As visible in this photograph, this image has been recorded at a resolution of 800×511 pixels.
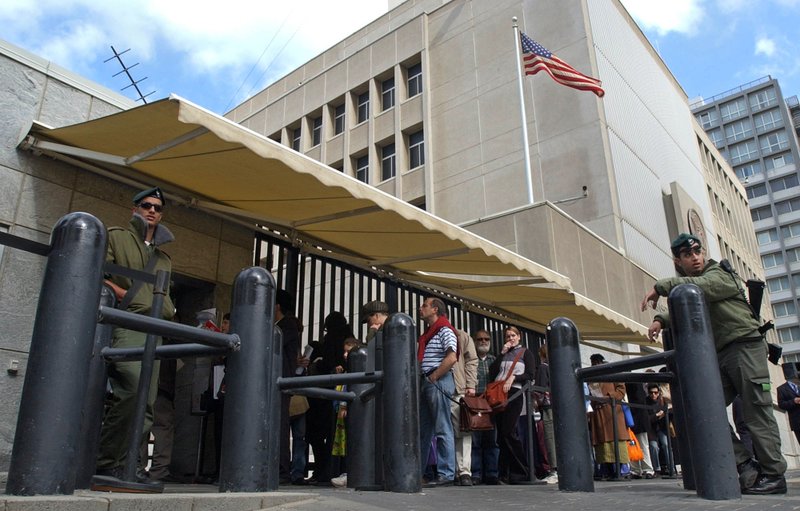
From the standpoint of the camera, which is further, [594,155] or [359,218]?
[594,155]

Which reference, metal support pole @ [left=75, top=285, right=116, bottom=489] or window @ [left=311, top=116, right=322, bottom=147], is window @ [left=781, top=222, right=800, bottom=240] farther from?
metal support pole @ [left=75, top=285, right=116, bottom=489]

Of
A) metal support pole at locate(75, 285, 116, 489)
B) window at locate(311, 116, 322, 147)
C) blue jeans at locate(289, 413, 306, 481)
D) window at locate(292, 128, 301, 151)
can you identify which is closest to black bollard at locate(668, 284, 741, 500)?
metal support pole at locate(75, 285, 116, 489)

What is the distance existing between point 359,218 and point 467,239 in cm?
132

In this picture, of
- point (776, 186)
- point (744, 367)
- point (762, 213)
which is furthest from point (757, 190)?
point (744, 367)

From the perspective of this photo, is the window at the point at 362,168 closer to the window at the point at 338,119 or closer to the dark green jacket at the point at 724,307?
the window at the point at 338,119

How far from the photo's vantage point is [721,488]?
3.15 meters

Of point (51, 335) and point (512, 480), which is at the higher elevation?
point (51, 335)

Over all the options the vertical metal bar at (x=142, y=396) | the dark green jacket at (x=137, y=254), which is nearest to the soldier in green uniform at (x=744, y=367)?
the vertical metal bar at (x=142, y=396)

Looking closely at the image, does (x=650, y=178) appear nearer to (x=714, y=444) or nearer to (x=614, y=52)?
(x=614, y=52)

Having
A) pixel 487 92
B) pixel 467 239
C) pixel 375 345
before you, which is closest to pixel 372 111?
pixel 487 92

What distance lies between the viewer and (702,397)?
128 inches

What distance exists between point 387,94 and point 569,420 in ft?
74.1

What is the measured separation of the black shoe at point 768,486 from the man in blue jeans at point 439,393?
2.47 meters

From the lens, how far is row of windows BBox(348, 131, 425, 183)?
23.5m
